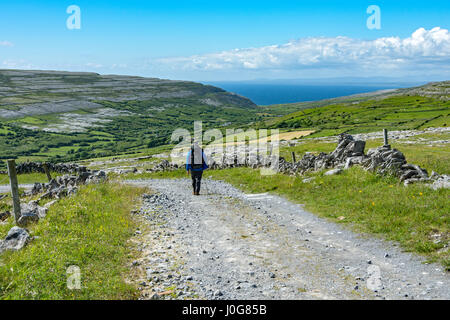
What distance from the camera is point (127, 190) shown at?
2488 centimetres

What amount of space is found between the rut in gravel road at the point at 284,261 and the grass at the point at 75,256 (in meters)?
1.26

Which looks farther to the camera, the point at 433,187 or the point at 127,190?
the point at 127,190

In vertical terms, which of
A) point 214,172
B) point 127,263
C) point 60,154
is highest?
point 127,263

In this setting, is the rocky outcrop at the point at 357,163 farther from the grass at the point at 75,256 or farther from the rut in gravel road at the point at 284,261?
the grass at the point at 75,256

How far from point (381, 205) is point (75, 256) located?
1259cm

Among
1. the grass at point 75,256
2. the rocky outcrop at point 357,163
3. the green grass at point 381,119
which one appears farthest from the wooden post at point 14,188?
the green grass at point 381,119

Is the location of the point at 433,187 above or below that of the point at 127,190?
above

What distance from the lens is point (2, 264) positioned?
11.0 m

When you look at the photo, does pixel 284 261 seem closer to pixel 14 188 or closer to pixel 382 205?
pixel 382 205

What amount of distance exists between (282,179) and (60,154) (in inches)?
7325

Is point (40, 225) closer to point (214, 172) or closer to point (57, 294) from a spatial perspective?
point (57, 294)
